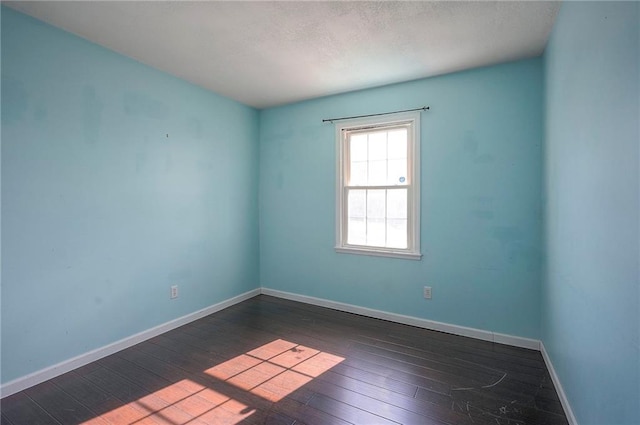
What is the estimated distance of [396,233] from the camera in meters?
3.38

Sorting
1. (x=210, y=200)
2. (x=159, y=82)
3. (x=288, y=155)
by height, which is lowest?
(x=210, y=200)

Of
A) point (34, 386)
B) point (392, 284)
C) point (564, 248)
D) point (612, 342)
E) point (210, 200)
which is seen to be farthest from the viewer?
point (210, 200)

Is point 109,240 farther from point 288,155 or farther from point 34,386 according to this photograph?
point 288,155

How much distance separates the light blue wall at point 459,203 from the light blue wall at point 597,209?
53 cm

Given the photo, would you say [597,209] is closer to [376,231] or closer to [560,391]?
[560,391]

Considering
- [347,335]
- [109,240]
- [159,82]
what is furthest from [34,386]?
[159,82]

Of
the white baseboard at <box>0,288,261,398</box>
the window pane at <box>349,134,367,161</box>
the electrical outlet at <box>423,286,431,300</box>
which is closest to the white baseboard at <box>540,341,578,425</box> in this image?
the electrical outlet at <box>423,286,431,300</box>

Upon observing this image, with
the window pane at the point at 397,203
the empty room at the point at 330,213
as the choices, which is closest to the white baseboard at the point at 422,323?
the empty room at the point at 330,213

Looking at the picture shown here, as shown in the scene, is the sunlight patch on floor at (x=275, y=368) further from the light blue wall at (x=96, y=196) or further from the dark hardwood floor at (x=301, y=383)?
the light blue wall at (x=96, y=196)

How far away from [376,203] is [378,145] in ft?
2.22

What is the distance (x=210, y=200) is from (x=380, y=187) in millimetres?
2023

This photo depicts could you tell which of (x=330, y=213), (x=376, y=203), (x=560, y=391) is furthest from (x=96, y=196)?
(x=560, y=391)

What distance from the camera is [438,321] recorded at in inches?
123

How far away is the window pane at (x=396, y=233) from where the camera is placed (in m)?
3.34
